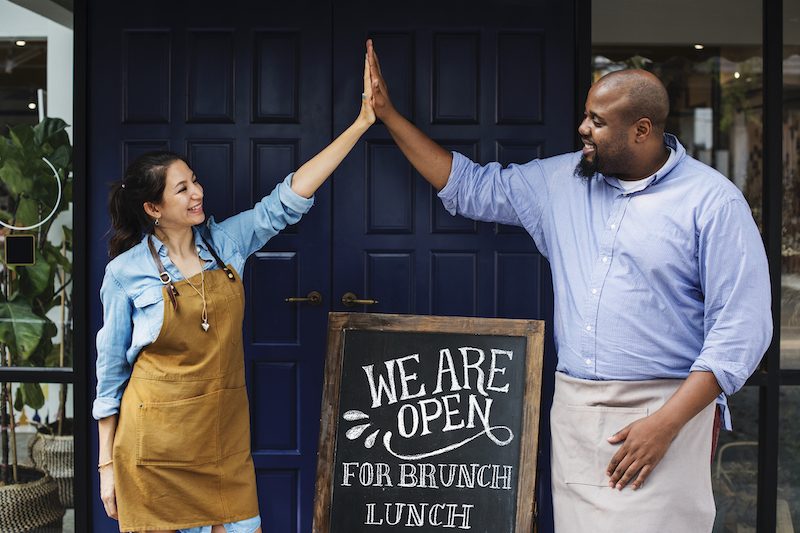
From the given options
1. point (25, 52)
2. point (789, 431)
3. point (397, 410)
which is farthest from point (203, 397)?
point (789, 431)

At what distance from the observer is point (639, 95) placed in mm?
2719

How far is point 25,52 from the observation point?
4105 mm

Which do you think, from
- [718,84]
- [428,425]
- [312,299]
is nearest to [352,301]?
[312,299]

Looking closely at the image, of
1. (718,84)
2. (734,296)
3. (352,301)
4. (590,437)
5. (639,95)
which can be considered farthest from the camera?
(718,84)

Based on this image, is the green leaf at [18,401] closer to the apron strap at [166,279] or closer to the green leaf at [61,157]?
the green leaf at [61,157]

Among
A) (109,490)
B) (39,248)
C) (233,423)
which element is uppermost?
(39,248)

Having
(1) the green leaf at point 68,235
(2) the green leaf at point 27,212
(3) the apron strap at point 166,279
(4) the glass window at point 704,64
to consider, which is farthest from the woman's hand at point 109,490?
(4) the glass window at point 704,64

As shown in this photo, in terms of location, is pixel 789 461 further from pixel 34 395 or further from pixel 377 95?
pixel 34 395

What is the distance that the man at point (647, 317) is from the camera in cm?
263

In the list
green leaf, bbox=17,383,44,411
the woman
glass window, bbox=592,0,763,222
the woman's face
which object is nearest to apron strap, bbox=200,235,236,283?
the woman

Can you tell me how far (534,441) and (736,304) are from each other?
963 mm

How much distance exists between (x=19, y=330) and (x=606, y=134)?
2.80 metres

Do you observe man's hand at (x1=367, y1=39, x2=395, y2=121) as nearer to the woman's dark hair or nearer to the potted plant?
the woman's dark hair

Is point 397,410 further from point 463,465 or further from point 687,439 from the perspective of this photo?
point 687,439
